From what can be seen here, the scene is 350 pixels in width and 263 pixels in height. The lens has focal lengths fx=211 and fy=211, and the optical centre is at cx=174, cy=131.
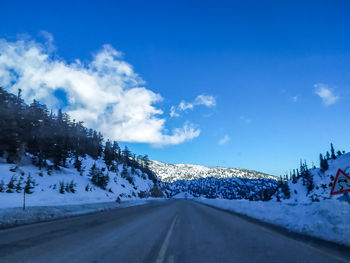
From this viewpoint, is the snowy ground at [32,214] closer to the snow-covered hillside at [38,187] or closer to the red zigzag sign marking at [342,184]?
the snow-covered hillside at [38,187]

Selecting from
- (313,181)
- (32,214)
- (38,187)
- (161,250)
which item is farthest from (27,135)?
(313,181)

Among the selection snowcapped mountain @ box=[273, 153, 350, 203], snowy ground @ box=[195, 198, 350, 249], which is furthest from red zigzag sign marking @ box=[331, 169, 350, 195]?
snowcapped mountain @ box=[273, 153, 350, 203]

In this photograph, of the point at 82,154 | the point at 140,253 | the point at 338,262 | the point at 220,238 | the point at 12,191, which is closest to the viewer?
the point at 338,262

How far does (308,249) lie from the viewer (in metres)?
5.53

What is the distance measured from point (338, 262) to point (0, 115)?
3725cm

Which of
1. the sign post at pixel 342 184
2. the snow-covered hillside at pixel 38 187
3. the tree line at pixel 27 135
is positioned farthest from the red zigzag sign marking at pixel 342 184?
the tree line at pixel 27 135

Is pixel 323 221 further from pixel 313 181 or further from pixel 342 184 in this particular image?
pixel 313 181

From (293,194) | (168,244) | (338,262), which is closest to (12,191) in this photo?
(168,244)

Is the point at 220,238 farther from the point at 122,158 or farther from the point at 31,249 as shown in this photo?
the point at 122,158

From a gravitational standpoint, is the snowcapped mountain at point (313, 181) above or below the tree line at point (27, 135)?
below

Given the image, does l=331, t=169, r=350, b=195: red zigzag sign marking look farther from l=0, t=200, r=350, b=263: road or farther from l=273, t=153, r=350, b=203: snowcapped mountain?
l=273, t=153, r=350, b=203: snowcapped mountain

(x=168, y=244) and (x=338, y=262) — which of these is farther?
(x=168, y=244)

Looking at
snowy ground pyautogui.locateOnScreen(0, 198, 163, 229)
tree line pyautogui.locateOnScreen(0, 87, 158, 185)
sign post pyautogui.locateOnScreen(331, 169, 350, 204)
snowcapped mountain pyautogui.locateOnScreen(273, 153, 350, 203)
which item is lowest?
snowcapped mountain pyautogui.locateOnScreen(273, 153, 350, 203)

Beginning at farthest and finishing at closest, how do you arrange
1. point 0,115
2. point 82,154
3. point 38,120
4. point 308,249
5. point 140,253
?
point 82,154 < point 38,120 < point 0,115 < point 308,249 < point 140,253
